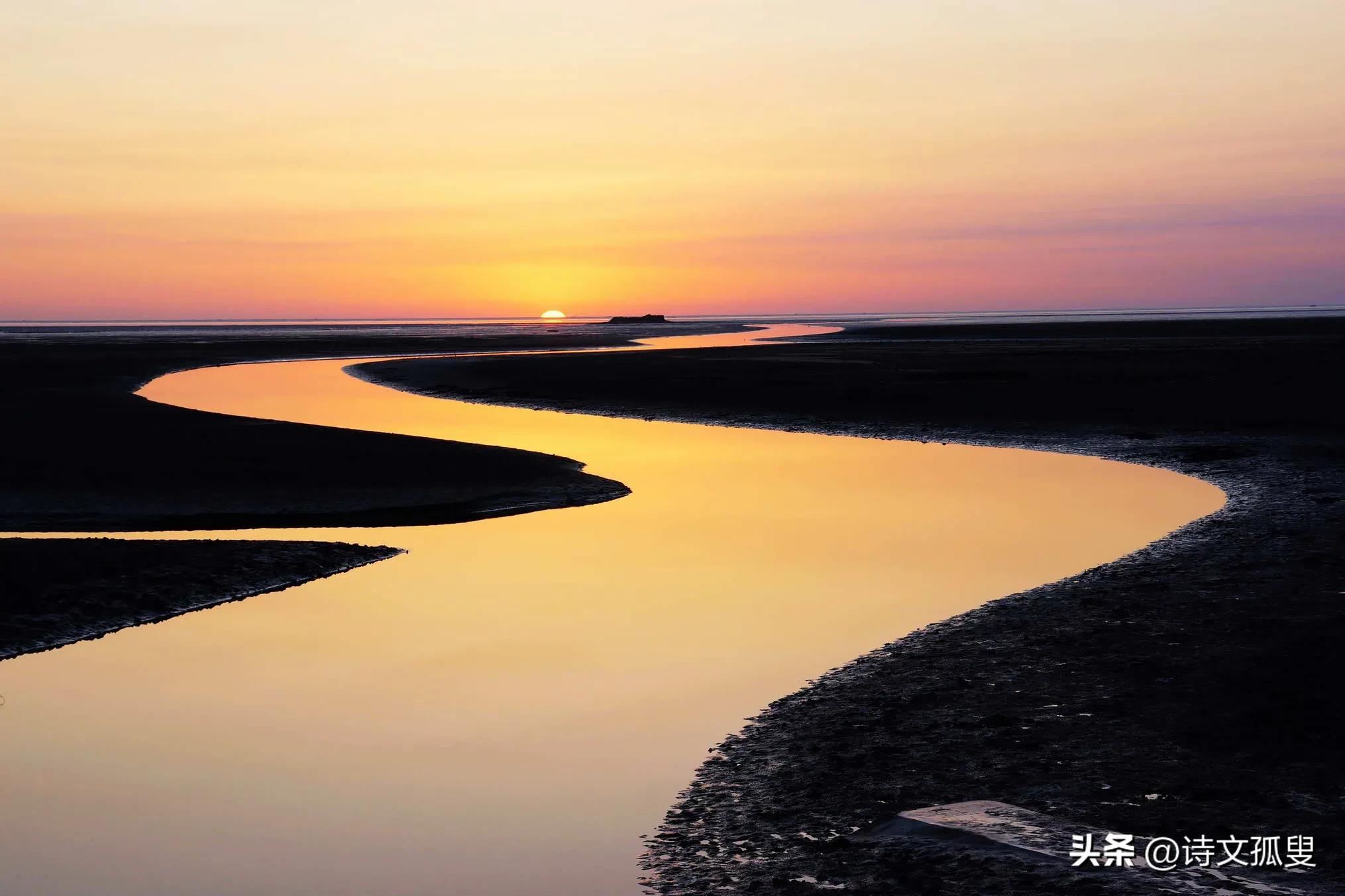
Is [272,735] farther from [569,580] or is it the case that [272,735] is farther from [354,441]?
[354,441]

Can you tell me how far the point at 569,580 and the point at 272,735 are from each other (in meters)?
5.69

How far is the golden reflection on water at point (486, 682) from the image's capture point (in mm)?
7223

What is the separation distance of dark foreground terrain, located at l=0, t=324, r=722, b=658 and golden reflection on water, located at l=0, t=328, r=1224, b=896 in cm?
63

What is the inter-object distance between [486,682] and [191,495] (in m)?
11.4

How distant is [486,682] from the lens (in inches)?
419

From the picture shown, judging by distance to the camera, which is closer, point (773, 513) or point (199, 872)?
point (199, 872)

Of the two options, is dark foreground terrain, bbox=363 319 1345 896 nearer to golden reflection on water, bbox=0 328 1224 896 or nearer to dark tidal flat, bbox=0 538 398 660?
golden reflection on water, bbox=0 328 1224 896

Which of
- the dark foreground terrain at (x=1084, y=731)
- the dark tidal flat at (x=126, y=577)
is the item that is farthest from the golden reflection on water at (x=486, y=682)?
the dark foreground terrain at (x=1084, y=731)

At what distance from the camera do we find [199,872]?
22.7 ft

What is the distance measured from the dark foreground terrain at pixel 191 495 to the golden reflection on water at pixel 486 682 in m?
0.63

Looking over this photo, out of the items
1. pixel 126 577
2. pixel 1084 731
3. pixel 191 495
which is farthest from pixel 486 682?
pixel 191 495

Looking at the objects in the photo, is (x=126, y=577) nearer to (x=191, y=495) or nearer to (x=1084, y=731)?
(x=191, y=495)

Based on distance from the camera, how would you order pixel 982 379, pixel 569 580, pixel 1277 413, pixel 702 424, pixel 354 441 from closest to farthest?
1. pixel 569 580
2. pixel 354 441
3. pixel 1277 413
4. pixel 702 424
5. pixel 982 379

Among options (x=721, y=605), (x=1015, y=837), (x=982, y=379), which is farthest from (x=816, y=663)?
(x=982, y=379)
